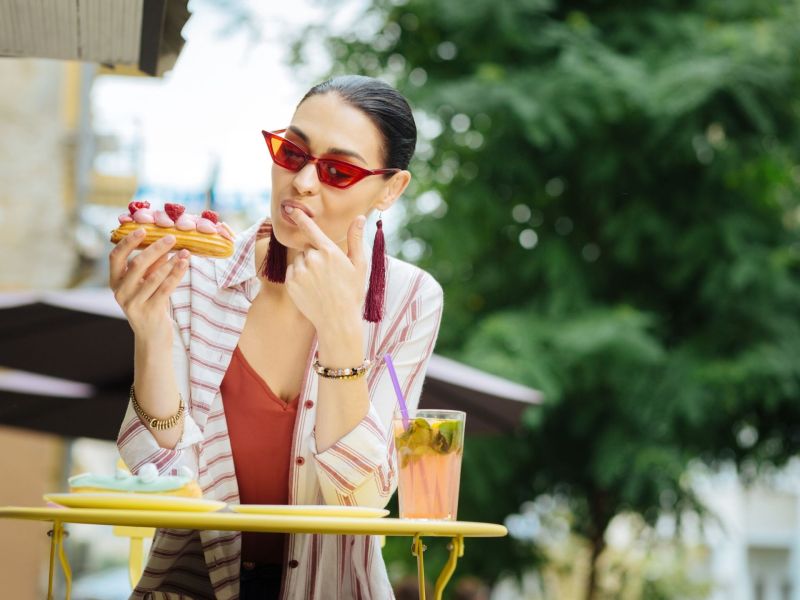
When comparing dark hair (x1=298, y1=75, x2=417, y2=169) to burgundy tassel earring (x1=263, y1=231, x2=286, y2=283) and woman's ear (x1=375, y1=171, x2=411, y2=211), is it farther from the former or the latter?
burgundy tassel earring (x1=263, y1=231, x2=286, y2=283)

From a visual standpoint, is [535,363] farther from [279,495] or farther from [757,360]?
[279,495]

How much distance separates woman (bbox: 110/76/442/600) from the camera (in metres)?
2.28

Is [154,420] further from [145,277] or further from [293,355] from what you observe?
[293,355]

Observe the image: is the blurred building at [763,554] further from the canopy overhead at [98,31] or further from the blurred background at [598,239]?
the canopy overhead at [98,31]

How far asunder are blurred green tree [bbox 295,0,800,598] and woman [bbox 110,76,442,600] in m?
5.42

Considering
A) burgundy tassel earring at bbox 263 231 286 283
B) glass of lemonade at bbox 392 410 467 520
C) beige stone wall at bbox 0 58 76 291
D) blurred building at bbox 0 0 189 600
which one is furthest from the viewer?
beige stone wall at bbox 0 58 76 291

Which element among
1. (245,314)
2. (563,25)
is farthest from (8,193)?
(245,314)

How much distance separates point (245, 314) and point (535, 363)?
5.67 m

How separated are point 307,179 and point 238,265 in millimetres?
353

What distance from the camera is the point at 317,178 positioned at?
245 centimetres

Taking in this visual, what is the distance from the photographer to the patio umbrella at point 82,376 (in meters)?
4.93

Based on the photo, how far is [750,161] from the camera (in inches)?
356

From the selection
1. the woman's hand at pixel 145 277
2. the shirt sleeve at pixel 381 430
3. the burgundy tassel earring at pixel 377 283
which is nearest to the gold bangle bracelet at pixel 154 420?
the woman's hand at pixel 145 277

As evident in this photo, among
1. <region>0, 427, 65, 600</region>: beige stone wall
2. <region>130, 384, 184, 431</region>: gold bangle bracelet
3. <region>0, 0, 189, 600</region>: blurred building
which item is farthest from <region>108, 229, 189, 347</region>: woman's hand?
<region>0, 427, 65, 600</region>: beige stone wall
